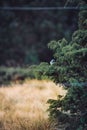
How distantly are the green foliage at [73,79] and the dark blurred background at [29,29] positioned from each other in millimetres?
14816

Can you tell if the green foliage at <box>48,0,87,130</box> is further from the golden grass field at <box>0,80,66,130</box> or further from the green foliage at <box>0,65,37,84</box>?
the green foliage at <box>0,65,37,84</box>

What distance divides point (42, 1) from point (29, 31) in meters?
1.71

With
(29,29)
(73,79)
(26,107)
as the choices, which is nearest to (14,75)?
(29,29)

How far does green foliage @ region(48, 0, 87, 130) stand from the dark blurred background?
1482cm

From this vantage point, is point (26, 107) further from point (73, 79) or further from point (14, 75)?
point (14, 75)

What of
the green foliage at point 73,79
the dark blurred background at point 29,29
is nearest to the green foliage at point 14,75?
the dark blurred background at point 29,29

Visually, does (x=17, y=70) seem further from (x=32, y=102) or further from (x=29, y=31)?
(x=32, y=102)

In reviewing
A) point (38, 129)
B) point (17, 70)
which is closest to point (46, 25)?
point (17, 70)

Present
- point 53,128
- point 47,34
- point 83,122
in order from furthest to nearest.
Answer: point 47,34
point 53,128
point 83,122

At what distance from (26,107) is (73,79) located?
8.75ft

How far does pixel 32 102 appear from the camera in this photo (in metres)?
8.80

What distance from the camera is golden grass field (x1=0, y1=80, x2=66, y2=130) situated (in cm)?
675

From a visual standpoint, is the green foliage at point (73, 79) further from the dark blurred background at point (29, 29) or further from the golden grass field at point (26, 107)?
the dark blurred background at point (29, 29)

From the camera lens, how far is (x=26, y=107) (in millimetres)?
8367
